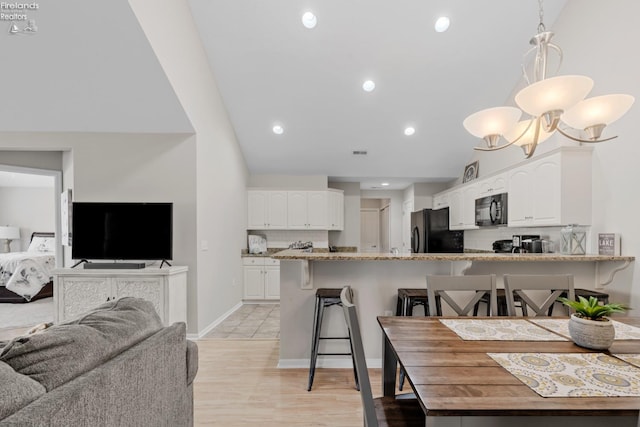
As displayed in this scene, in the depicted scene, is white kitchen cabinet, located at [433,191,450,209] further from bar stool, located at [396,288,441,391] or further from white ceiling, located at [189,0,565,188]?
bar stool, located at [396,288,441,391]

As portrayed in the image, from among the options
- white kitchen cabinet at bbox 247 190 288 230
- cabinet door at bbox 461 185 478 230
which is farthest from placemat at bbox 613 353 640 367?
white kitchen cabinet at bbox 247 190 288 230

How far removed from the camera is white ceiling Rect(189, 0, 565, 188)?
12.2 feet

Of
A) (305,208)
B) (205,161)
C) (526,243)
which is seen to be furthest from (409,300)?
(305,208)

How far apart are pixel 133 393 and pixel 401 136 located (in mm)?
4953

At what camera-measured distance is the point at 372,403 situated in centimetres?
116

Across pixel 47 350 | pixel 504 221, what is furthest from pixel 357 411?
pixel 504 221

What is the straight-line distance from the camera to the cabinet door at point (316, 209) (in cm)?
609

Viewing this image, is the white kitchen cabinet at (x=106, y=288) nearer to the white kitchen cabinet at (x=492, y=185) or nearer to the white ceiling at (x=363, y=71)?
the white ceiling at (x=363, y=71)

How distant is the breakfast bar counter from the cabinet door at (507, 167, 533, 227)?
0.93 m

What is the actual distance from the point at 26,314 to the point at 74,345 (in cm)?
520

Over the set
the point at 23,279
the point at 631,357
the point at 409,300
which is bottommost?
the point at 23,279

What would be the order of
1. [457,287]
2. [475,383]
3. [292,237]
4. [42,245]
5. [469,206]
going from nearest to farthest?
[475,383]
[457,287]
[469,206]
[292,237]
[42,245]

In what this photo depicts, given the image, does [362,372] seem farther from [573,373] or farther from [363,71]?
[363,71]

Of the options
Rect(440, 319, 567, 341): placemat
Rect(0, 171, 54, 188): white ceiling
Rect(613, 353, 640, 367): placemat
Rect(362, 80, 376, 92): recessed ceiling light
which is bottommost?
Rect(440, 319, 567, 341): placemat
